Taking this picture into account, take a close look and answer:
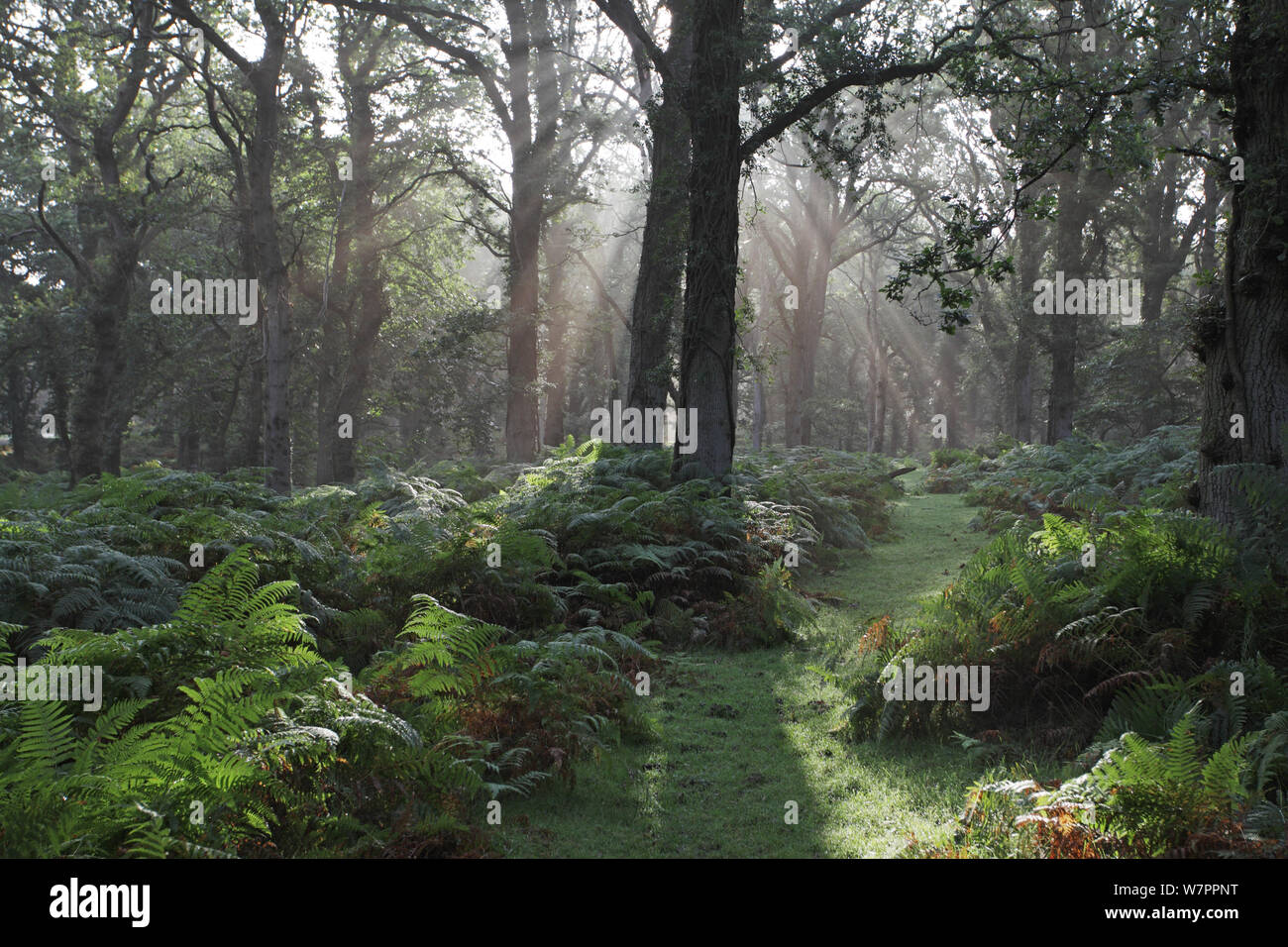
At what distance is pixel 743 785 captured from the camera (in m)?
5.04

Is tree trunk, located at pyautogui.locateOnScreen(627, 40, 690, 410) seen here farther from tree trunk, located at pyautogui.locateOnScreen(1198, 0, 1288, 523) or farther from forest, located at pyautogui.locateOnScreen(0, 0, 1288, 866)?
tree trunk, located at pyautogui.locateOnScreen(1198, 0, 1288, 523)

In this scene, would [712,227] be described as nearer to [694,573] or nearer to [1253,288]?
[694,573]

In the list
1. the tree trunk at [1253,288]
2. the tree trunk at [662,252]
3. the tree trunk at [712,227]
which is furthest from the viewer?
the tree trunk at [662,252]

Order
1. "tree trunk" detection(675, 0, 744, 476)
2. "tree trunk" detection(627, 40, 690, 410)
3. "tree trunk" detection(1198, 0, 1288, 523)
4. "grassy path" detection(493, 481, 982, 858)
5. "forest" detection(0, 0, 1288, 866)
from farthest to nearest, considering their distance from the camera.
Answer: "tree trunk" detection(627, 40, 690, 410)
"tree trunk" detection(675, 0, 744, 476)
"tree trunk" detection(1198, 0, 1288, 523)
"grassy path" detection(493, 481, 982, 858)
"forest" detection(0, 0, 1288, 866)

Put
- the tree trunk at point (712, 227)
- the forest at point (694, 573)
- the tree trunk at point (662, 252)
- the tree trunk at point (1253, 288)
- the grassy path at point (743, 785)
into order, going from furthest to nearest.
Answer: the tree trunk at point (662, 252) < the tree trunk at point (712, 227) < the tree trunk at point (1253, 288) < the grassy path at point (743, 785) < the forest at point (694, 573)

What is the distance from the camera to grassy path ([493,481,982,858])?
13.9ft

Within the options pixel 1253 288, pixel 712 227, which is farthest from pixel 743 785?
pixel 712 227

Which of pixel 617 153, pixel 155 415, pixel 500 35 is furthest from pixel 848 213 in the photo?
pixel 155 415

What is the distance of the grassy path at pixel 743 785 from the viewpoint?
4.22 metres

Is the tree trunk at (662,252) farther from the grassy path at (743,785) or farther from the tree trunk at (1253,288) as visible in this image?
the grassy path at (743,785)

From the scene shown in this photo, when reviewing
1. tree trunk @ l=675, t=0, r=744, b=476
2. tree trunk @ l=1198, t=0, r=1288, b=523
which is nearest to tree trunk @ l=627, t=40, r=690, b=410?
tree trunk @ l=675, t=0, r=744, b=476

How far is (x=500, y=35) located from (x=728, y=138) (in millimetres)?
12141

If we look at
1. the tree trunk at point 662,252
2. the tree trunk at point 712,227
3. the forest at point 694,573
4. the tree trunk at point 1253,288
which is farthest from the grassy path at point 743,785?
the tree trunk at point 662,252
